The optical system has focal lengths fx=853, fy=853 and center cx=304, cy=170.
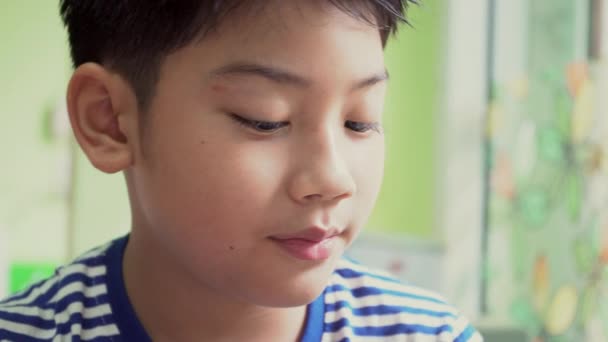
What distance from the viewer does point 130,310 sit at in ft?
3.03

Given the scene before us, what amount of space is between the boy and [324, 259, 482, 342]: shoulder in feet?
0.08

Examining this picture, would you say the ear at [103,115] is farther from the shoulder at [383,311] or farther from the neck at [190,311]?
the shoulder at [383,311]

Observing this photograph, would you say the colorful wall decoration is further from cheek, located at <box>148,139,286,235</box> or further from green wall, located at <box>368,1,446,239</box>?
cheek, located at <box>148,139,286,235</box>

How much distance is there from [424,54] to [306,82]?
1.80 metres

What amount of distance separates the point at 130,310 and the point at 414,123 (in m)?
1.71

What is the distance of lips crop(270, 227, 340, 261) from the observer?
77 centimetres

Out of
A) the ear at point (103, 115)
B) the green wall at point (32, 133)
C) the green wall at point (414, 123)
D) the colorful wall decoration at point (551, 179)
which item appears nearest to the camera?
the ear at point (103, 115)

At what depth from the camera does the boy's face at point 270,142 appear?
2.47 feet

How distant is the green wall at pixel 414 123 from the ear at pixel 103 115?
166 centimetres

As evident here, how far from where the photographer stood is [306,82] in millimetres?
750

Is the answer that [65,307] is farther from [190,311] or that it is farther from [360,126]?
[360,126]

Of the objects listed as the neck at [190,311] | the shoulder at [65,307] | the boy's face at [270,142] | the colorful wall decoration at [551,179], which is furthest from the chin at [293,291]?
the colorful wall decoration at [551,179]

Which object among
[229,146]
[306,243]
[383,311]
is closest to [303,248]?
[306,243]

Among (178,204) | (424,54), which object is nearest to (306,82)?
(178,204)
